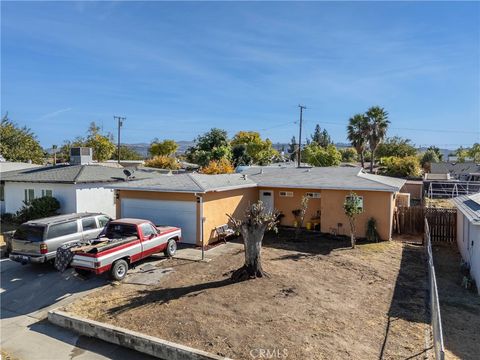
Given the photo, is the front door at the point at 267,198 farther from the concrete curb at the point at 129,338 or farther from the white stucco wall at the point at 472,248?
the concrete curb at the point at 129,338

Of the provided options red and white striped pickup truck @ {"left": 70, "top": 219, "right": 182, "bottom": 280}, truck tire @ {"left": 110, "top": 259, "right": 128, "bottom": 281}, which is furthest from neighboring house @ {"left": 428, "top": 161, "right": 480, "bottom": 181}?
truck tire @ {"left": 110, "top": 259, "right": 128, "bottom": 281}

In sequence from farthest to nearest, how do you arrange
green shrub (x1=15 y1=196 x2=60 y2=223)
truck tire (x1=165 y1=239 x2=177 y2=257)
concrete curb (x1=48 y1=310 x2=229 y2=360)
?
green shrub (x1=15 y1=196 x2=60 y2=223) < truck tire (x1=165 y1=239 x2=177 y2=257) < concrete curb (x1=48 y1=310 x2=229 y2=360)

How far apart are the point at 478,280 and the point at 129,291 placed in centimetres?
1032

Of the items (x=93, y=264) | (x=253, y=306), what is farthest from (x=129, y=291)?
(x=253, y=306)

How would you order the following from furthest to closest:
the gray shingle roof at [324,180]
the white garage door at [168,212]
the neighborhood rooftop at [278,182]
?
the gray shingle roof at [324,180]
the neighborhood rooftop at [278,182]
the white garage door at [168,212]

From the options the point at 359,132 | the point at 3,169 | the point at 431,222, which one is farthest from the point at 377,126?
the point at 3,169

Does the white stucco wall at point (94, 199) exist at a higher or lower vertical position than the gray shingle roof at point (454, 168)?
lower

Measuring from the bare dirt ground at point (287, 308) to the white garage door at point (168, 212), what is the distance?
8.72 feet

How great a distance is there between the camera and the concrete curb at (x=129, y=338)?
6.94m

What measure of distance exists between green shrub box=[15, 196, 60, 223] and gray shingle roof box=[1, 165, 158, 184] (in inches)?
44.1

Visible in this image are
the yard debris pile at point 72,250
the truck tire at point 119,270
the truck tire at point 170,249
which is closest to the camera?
the yard debris pile at point 72,250

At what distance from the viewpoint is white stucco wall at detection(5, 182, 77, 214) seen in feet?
64.0

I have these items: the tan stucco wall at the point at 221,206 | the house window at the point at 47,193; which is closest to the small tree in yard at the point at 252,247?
the tan stucco wall at the point at 221,206

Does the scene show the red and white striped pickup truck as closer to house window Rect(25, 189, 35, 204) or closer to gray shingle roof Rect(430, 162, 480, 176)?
house window Rect(25, 189, 35, 204)
